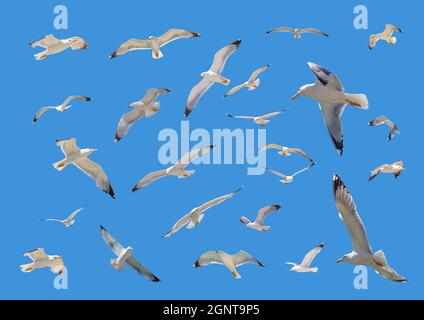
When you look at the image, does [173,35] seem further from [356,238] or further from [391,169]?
[356,238]

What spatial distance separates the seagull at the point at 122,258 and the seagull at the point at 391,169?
9.92 ft

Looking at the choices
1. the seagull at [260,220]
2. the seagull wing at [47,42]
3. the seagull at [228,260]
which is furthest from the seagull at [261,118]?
the seagull wing at [47,42]

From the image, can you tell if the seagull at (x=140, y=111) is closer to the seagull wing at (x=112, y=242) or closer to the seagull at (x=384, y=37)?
the seagull wing at (x=112, y=242)

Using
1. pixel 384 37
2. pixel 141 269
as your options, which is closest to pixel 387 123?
pixel 384 37

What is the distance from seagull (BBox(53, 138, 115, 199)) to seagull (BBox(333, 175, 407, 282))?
3.11 metres

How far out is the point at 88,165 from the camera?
35.8 feet

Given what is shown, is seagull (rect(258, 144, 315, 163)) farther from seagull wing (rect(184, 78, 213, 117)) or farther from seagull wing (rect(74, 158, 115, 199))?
seagull wing (rect(74, 158, 115, 199))

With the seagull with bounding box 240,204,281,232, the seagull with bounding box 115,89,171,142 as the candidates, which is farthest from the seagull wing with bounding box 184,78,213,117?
the seagull with bounding box 240,204,281,232

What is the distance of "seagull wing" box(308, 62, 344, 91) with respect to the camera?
30.6ft

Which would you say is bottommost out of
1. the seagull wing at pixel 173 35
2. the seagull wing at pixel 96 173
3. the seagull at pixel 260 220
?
the seagull at pixel 260 220

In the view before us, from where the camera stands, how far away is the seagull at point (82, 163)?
10.3m

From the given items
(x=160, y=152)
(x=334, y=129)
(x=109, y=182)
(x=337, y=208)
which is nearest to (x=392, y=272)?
(x=337, y=208)

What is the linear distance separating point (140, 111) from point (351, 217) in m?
3.33

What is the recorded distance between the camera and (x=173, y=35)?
10945 mm
